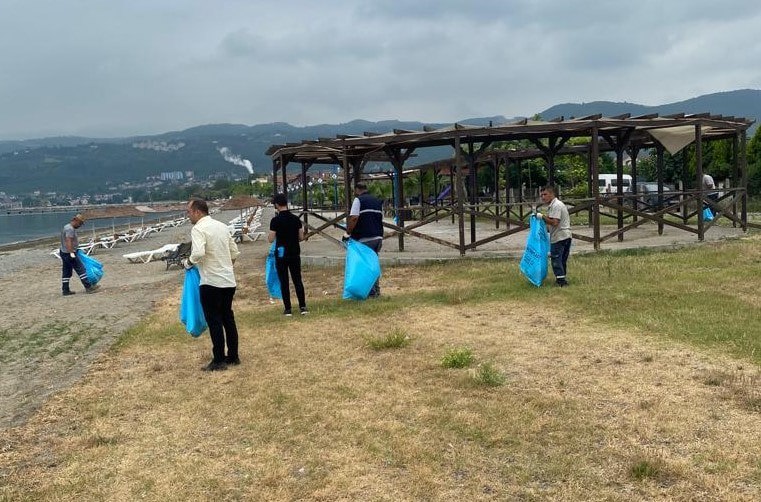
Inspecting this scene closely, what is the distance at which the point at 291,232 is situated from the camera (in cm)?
765

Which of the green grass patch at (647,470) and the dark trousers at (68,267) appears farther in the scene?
the dark trousers at (68,267)

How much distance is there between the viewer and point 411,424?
4070 mm

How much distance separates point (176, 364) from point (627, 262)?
7.37 m

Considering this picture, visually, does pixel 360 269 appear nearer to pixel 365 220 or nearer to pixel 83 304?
pixel 365 220

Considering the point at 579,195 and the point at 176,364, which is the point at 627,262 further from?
the point at 579,195

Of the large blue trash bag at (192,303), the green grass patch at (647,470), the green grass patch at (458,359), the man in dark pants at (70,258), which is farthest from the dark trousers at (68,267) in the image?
the green grass patch at (647,470)

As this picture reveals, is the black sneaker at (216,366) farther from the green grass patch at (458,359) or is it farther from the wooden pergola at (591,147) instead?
the wooden pergola at (591,147)

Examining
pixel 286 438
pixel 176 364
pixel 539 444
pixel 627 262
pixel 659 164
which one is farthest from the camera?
pixel 659 164

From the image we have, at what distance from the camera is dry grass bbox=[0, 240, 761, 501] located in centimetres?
328

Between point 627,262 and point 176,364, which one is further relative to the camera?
point 627,262

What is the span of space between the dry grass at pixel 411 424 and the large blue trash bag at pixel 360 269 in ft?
6.15

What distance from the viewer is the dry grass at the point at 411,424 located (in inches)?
129

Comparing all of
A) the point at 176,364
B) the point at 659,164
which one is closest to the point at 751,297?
the point at 176,364

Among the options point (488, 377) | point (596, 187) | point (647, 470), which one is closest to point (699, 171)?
point (596, 187)
